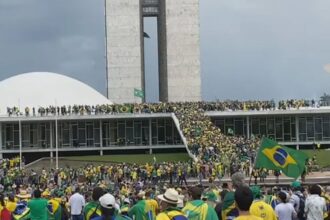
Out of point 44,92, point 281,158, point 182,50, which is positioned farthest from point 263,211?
point 182,50

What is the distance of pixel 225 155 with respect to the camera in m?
38.3

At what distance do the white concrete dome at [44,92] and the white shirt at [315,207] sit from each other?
6345 cm

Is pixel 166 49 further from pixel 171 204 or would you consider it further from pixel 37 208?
pixel 171 204

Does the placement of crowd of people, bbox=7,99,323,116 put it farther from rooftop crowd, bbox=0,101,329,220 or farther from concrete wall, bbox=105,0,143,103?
concrete wall, bbox=105,0,143,103

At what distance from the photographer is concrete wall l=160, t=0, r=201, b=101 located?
269 feet

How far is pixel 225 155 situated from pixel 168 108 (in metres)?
25.5

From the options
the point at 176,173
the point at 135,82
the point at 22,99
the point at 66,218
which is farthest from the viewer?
the point at 135,82

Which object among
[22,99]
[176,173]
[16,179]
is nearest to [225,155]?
[176,173]

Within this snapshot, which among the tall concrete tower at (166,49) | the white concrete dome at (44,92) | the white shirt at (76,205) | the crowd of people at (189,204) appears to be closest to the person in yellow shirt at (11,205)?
the crowd of people at (189,204)

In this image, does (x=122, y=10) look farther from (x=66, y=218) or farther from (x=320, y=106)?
(x=66, y=218)

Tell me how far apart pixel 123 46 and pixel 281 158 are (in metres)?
68.3

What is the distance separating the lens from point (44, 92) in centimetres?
7769

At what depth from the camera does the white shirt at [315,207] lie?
10938 mm

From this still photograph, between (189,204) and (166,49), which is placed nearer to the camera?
(189,204)
